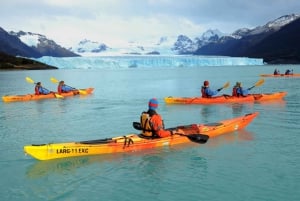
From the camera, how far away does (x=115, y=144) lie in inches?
417

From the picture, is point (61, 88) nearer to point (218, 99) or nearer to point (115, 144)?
point (218, 99)

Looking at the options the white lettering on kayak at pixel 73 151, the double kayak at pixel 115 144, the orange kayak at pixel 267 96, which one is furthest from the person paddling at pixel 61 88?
the white lettering on kayak at pixel 73 151

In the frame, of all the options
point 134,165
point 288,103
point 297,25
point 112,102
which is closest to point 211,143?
point 134,165

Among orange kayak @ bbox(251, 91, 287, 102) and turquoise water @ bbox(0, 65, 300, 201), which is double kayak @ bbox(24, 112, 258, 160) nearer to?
turquoise water @ bbox(0, 65, 300, 201)

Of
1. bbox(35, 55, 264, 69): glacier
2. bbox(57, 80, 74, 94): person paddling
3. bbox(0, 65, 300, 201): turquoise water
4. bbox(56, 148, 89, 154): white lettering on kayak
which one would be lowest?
bbox(0, 65, 300, 201): turquoise water

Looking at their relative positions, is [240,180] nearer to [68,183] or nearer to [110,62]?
[68,183]

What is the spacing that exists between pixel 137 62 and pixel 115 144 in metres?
93.4

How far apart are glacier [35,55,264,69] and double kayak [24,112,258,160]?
8479 cm

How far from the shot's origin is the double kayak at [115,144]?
9961mm

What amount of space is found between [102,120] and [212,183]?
358 inches

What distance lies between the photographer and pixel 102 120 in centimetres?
1708

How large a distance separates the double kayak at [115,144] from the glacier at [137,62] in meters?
84.8

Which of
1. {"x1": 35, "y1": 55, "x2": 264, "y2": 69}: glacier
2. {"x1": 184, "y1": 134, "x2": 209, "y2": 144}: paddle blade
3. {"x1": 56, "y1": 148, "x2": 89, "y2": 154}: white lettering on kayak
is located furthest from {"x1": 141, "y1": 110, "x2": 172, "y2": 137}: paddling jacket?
{"x1": 35, "y1": 55, "x2": 264, "y2": 69}: glacier

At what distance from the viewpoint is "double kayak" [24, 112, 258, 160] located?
392 inches
